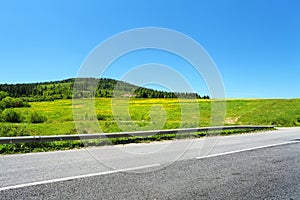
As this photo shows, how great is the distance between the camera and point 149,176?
5504 millimetres

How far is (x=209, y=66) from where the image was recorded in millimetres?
8086

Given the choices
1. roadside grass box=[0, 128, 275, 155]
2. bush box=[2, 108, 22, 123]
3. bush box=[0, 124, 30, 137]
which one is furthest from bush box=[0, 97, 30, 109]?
roadside grass box=[0, 128, 275, 155]

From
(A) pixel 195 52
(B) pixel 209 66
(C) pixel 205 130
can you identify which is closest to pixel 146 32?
(A) pixel 195 52

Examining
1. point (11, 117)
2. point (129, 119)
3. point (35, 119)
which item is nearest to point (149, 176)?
point (129, 119)

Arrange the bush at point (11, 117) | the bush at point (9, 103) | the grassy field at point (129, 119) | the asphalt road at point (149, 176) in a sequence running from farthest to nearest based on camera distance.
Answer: the bush at point (9, 103)
the bush at point (11, 117)
the grassy field at point (129, 119)
the asphalt road at point (149, 176)

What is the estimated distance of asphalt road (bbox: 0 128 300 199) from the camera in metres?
4.43

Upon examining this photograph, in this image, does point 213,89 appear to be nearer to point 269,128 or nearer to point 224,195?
point 224,195

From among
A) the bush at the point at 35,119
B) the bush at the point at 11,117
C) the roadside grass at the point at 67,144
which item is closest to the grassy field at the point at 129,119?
the bush at the point at 35,119

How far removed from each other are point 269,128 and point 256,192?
18108 mm

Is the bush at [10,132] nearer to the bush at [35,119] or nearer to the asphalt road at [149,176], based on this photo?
the asphalt road at [149,176]

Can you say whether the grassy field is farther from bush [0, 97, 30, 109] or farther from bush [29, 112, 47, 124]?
bush [0, 97, 30, 109]

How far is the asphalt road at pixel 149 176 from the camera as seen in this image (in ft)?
14.5

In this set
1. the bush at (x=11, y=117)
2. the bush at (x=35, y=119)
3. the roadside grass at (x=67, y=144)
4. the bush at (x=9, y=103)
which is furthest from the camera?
the bush at (x=9, y=103)

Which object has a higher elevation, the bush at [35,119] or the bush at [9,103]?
the bush at [9,103]
